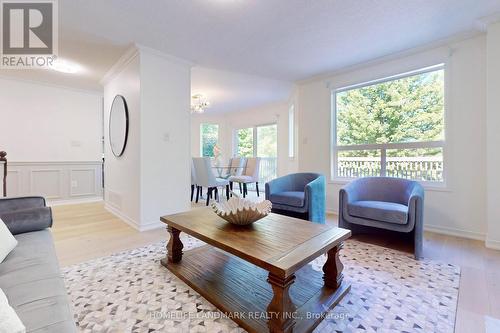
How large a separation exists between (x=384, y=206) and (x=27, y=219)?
2934mm

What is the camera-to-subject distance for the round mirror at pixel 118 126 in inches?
131

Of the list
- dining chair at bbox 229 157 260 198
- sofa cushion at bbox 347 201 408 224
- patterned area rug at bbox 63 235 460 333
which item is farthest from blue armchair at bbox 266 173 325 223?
dining chair at bbox 229 157 260 198

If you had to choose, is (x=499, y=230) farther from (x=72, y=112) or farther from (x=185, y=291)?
(x=72, y=112)

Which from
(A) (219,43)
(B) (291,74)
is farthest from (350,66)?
(A) (219,43)

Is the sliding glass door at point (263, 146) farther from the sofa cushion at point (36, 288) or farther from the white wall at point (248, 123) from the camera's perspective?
the sofa cushion at point (36, 288)

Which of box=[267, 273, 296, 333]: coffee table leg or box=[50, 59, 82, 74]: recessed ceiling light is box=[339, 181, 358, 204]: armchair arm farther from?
box=[50, 59, 82, 74]: recessed ceiling light

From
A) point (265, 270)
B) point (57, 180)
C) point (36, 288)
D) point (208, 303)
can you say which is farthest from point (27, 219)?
point (57, 180)

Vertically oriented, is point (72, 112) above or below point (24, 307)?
above

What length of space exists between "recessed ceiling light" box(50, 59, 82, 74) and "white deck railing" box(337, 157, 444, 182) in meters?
4.32

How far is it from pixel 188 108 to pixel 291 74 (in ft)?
5.78

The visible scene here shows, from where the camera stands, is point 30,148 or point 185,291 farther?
point 30,148

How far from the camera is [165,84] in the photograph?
314cm

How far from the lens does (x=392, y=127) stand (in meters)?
3.27

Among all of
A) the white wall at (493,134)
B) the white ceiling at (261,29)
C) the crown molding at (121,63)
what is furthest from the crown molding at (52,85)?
the white wall at (493,134)
